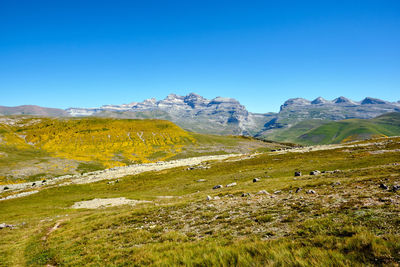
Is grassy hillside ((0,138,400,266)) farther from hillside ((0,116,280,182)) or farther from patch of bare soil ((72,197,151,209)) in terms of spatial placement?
hillside ((0,116,280,182))

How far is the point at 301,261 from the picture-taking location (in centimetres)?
493

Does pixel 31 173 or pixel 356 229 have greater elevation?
pixel 356 229

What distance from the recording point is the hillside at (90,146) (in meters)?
97.4

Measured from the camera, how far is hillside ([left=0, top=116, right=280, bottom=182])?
Answer: 319 feet

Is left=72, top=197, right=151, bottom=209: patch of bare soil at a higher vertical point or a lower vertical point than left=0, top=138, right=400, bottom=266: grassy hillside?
lower

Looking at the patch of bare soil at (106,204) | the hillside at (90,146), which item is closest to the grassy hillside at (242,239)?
the patch of bare soil at (106,204)

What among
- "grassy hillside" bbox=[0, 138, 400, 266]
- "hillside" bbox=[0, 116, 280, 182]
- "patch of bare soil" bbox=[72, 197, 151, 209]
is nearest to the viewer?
"grassy hillside" bbox=[0, 138, 400, 266]

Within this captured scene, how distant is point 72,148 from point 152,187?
4564 inches

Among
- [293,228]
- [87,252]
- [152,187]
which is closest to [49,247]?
[87,252]

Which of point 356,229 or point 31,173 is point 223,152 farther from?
point 356,229

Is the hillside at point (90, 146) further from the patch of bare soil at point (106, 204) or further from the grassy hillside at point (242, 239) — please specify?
the grassy hillside at point (242, 239)

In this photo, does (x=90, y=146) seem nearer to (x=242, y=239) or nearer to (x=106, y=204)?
(x=106, y=204)

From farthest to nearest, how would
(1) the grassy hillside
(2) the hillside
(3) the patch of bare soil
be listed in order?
1. (2) the hillside
2. (3) the patch of bare soil
3. (1) the grassy hillside

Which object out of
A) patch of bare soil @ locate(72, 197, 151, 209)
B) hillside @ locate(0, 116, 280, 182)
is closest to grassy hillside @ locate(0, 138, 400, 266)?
patch of bare soil @ locate(72, 197, 151, 209)
